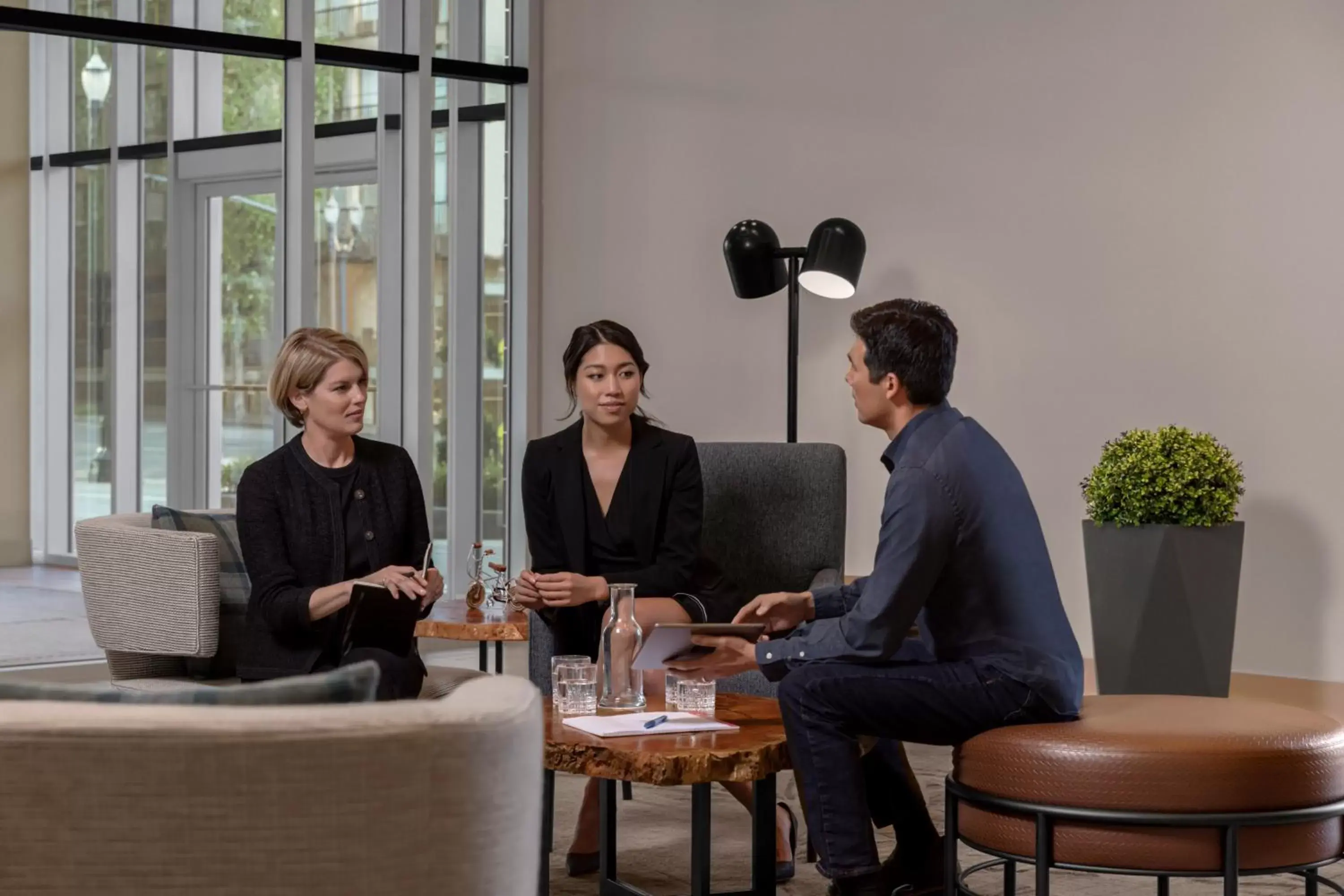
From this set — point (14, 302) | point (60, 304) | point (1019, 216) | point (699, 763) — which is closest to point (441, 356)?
point (60, 304)

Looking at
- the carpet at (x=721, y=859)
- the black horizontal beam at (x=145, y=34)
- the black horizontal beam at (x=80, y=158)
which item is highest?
the black horizontal beam at (x=145, y=34)

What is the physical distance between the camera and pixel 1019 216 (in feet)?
20.2

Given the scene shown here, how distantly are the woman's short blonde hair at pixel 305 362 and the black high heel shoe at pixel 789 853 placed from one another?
140 cm

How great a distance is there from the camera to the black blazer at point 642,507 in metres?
3.87

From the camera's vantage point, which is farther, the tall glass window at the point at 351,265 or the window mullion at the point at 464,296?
the window mullion at the point at 464,296

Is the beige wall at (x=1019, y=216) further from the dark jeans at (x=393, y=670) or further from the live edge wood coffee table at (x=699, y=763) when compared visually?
the dark jeans at (x=393, y=670)

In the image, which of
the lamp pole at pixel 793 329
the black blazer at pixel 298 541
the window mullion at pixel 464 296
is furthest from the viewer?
the window mullion at pixel 464 296

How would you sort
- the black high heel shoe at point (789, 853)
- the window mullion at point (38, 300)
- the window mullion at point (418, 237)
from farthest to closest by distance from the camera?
the window mullion at point (418, 237) → the window mullion at point (38, 300) → the black high heel shoe at point (789, 853)

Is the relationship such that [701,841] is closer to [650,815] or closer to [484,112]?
[650,815]

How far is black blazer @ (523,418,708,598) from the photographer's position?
387 centimetres

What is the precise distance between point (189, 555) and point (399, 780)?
7.37 feet

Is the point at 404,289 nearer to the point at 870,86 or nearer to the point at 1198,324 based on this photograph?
the point at 870,86

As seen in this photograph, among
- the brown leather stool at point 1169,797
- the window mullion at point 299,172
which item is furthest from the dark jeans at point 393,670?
the window mullion at point 299,172

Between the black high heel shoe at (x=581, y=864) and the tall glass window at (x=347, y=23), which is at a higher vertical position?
the tall glass window at (x=347, y=23)
